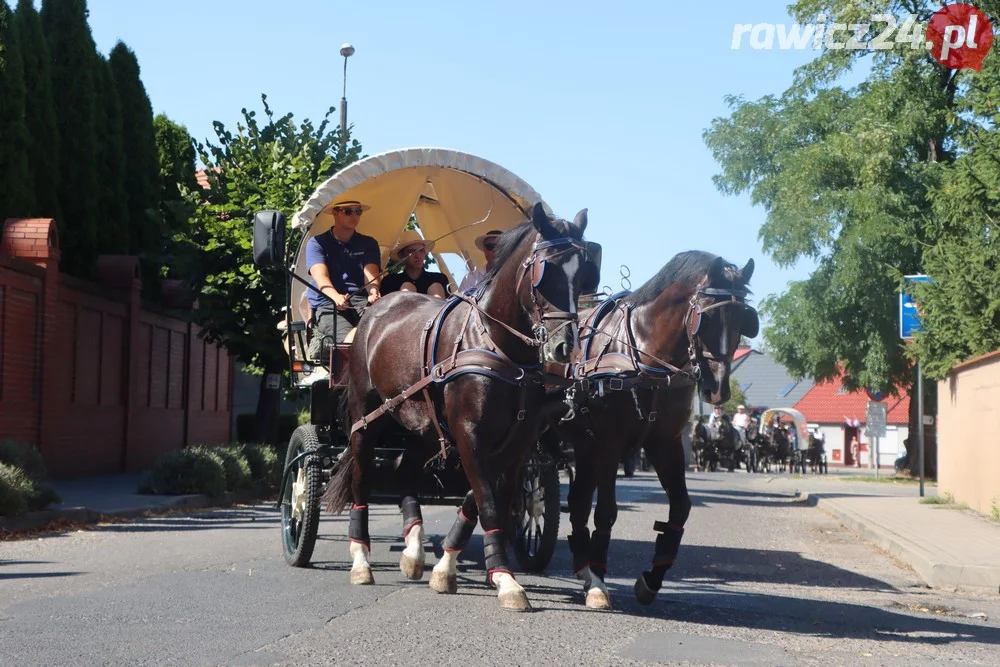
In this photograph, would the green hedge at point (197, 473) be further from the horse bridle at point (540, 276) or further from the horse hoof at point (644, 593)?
the horse bridle at point (540, 276)

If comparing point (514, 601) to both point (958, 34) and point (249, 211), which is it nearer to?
point (249, 211)

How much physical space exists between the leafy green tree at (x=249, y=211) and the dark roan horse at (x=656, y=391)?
41.8 ft

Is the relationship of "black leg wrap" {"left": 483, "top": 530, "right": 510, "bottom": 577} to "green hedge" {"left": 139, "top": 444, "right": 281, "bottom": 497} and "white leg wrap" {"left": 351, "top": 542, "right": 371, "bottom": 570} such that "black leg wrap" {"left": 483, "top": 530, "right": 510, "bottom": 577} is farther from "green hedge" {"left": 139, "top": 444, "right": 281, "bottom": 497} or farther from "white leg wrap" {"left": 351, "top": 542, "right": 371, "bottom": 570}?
"green hedge" {"left": 139, "top": 444, "right": 281, "bottom": 497}

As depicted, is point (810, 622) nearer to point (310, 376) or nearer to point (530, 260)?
point (530, 260)

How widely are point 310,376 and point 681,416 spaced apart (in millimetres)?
3514

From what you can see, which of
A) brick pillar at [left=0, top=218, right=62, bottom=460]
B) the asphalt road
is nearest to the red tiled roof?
brick pillar at [left=0, top=218, right=62, bottom=460]

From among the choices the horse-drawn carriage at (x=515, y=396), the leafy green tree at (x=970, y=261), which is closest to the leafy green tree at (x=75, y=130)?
the horse-drawn carriage at (x=515, y=396)

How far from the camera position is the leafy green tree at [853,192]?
31422 millimetres

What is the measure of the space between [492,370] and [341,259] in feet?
11.2

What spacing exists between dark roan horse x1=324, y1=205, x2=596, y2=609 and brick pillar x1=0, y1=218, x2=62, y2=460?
13437mm

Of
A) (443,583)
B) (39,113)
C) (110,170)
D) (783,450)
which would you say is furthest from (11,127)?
(783,450)

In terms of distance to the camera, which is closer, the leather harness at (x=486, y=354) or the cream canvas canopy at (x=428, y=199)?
the leather harness at (x=486, y=354)

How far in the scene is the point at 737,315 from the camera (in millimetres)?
7879

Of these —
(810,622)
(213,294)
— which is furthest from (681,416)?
(213,294)
